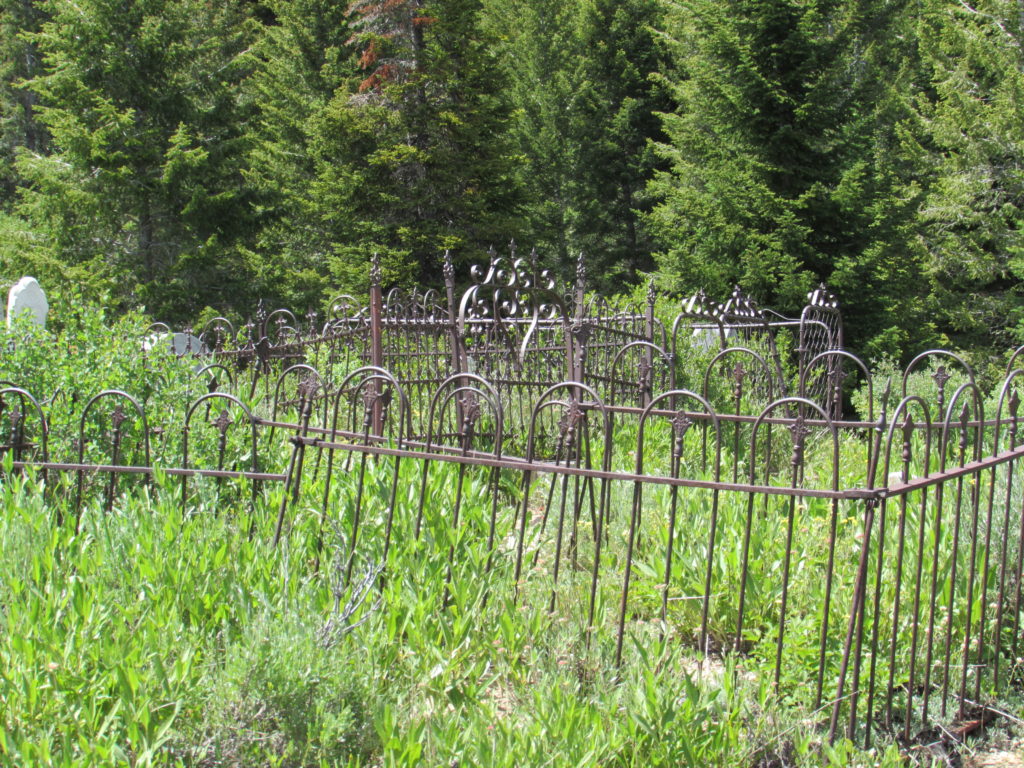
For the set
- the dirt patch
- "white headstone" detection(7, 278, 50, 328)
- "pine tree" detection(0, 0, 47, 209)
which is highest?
"pine tree" detection(0, 0, 47, 209)

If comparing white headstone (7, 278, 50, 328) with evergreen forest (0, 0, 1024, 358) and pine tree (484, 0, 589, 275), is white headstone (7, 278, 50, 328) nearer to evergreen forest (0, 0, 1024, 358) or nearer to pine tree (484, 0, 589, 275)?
evergreen forest (0, 0, 1024, 358)

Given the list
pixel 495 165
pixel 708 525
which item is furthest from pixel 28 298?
pixel 495 165

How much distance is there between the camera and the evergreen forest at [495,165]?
41.9ft

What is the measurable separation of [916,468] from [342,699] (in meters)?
4.20

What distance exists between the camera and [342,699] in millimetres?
2414

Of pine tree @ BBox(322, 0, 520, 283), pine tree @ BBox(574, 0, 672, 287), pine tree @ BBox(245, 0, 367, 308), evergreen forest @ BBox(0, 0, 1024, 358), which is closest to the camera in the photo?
evergreen forest @ BBox(0, 0, 1024, 358)

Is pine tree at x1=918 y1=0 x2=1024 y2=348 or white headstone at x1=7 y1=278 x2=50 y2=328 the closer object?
white headstone at x1=7 y1=278 x2=50 y2=328

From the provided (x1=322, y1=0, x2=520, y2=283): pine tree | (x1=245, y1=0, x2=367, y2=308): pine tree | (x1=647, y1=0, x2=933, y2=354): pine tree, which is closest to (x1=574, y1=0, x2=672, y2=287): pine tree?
(x1=322, y1=0, x2=520, y2=283): pine tree

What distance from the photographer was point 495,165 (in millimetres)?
15992

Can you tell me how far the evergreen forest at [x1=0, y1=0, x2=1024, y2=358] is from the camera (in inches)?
502

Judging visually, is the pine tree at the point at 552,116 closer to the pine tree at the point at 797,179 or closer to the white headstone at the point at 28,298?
the pine tree at the point at 797,179

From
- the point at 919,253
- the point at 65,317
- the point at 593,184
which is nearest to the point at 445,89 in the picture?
the point at 593,184

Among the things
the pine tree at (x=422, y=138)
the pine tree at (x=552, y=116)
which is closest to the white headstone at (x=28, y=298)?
the pine tree at (x=422, y=138)

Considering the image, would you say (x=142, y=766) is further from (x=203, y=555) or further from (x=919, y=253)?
(x=919, y=253)
